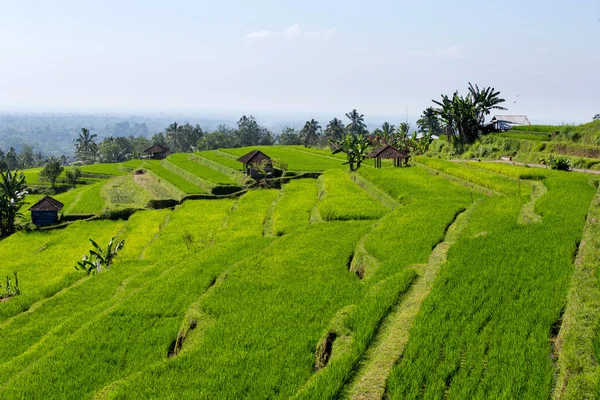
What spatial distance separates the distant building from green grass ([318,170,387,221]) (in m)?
17.3

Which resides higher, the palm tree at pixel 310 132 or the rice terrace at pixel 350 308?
the palm tree at pixel 310 132

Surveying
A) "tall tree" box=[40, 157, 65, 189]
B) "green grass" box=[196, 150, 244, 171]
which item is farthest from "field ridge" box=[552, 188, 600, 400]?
"tall tree" box=[40, 157, 65, 189]

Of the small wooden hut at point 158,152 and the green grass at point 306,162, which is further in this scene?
the small wooden hut at point 158,152

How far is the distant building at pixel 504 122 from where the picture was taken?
132ft

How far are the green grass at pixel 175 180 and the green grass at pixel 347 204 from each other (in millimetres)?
12215

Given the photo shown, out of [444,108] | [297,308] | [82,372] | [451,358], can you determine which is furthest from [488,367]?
[444,108]

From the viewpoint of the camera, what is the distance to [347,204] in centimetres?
2331

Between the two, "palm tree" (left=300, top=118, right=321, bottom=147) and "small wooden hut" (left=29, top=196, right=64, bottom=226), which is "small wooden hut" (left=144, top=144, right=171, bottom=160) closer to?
"palm tree" (left=300, top=118, right=321, bottom=147)

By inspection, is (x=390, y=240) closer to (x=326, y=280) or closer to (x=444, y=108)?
(x=326, y=280)

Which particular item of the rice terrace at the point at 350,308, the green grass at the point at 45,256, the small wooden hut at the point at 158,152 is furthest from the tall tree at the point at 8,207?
the small wooden hut at the point at 158,152

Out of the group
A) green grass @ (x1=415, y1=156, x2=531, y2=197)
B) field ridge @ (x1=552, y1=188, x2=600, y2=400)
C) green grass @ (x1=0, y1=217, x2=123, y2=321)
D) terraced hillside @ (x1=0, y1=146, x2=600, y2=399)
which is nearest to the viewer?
field ridge @ (x1=552, y1=188, x2=600, y2=400)

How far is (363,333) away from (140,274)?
10.8m

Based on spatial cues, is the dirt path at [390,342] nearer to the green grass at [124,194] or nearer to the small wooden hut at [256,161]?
the green grass at [124,194]

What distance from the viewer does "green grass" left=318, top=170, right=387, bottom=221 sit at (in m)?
21.3
